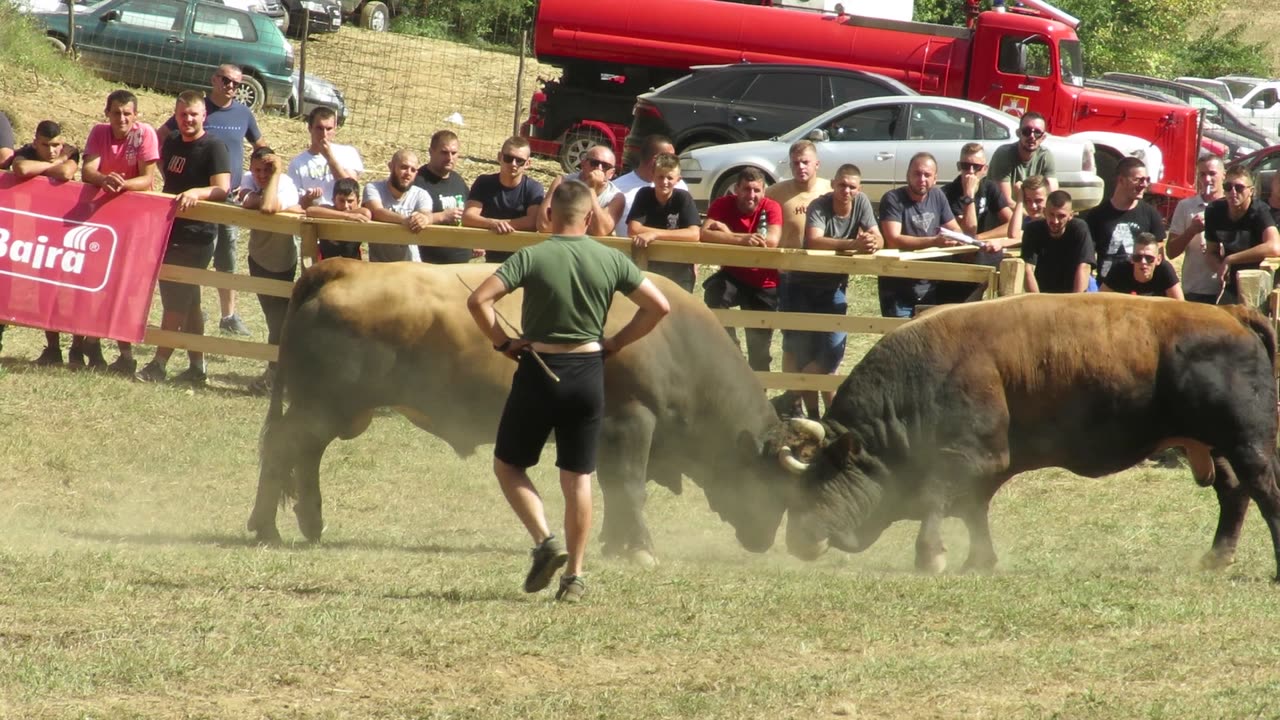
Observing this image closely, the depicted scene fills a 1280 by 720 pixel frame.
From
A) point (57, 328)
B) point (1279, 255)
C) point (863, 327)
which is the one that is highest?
point (1279, 255)

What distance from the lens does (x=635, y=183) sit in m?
11.6

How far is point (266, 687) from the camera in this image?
5430 millimetres

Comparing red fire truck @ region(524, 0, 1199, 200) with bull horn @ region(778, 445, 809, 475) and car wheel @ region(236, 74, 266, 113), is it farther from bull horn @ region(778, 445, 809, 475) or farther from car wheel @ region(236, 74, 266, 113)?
bull horn @ region(778, 445, 809, 475)

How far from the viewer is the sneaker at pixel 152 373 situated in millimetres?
11531

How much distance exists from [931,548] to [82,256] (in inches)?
253

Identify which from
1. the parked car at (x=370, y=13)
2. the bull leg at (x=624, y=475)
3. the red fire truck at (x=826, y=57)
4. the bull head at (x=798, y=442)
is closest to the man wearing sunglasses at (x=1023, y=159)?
the bull head at (x=798, y=442)

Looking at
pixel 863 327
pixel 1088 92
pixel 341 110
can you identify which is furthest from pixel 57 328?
pixel 1088 92

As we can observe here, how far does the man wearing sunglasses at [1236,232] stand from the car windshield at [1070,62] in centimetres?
1089

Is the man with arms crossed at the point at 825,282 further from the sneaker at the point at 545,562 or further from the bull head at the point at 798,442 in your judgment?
the sneaker at the point at 545,562

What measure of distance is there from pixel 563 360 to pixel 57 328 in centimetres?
591

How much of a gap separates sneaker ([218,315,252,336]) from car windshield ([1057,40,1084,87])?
1288cm

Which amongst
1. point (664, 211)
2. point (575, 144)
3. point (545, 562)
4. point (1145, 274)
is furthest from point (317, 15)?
point (545, 562)

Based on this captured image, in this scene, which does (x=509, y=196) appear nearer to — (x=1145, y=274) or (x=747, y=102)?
(x=1145, y=274)

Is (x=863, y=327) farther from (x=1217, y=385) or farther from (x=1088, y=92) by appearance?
(x=1088, y=92)
